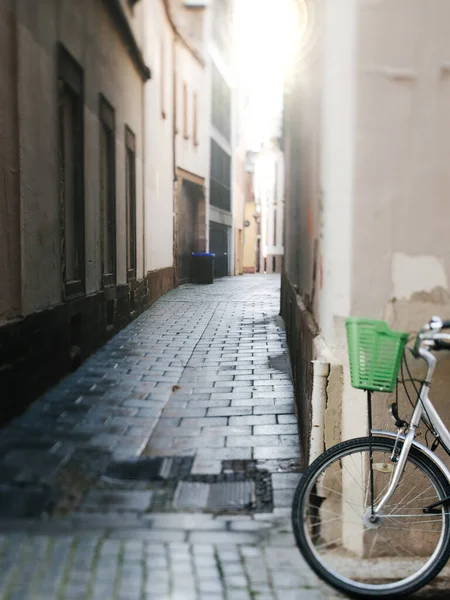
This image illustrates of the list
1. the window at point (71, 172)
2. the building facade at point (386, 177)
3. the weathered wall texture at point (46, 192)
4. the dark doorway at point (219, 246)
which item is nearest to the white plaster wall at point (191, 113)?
the dark doorway at point (219, 246)

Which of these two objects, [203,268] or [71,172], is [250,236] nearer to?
[203,268]

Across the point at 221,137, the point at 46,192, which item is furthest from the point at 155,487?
the point at 221,137

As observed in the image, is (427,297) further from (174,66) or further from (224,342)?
(174,66)

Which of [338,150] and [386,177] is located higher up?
[338,150]

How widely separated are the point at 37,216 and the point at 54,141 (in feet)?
3.58

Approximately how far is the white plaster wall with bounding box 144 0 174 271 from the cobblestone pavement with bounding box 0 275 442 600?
9230mm

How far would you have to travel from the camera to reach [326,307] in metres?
3.99

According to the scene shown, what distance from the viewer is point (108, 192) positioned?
11.7m

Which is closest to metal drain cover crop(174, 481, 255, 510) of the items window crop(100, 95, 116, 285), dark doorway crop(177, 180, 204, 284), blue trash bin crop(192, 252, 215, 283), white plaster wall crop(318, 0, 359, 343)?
white plaster wall crop(318, 0, 359, 343)

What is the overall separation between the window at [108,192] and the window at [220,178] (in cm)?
1916

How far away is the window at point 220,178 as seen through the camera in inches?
1232

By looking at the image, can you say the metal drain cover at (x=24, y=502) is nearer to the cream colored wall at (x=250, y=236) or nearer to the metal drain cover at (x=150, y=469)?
the metal drain cover at (x=150, y=469)

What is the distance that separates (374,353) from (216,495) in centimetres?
181

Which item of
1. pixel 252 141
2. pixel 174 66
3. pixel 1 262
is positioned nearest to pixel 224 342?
pixel 1 262
